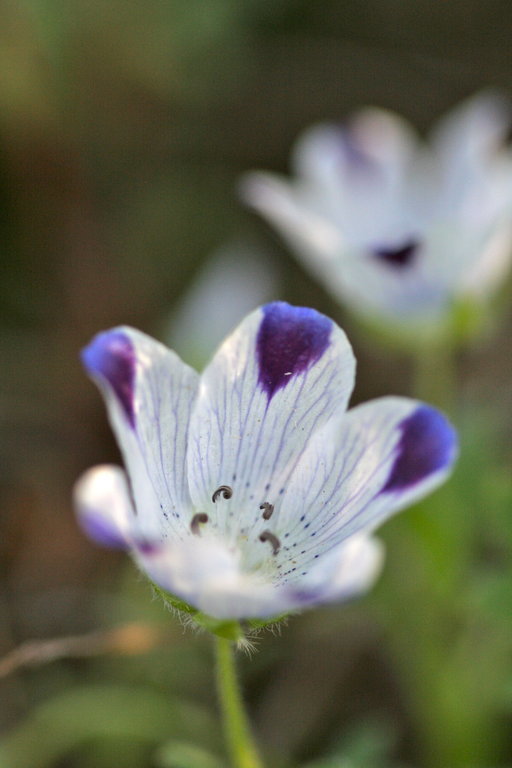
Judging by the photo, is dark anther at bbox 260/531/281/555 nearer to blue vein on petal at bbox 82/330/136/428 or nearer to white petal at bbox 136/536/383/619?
white petal at bbox 136/536/383/619

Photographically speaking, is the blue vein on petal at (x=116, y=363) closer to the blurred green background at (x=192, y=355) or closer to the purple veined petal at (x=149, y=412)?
the purple veined petal at (x=149, y=412)

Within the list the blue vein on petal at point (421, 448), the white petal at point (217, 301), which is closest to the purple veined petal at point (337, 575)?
the blue vein on petal at point (421, 448)

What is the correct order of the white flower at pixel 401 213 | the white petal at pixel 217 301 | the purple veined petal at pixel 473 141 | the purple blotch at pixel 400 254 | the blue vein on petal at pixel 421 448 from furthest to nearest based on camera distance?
the white petal at pixel 217 301 < the purple veined petal at pixel 473 141 < the white flower at pixel 401 213 < the purple blotch at pixel 400 254 < the blue vein on petal at pixel 421 448

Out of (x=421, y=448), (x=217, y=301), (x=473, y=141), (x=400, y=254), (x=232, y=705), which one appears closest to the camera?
(x=421, y=448)

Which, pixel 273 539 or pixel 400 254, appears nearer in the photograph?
pixel 273 539

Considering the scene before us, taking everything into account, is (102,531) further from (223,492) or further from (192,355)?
(192,355)

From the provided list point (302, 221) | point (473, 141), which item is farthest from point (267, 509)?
point (473, 141)
